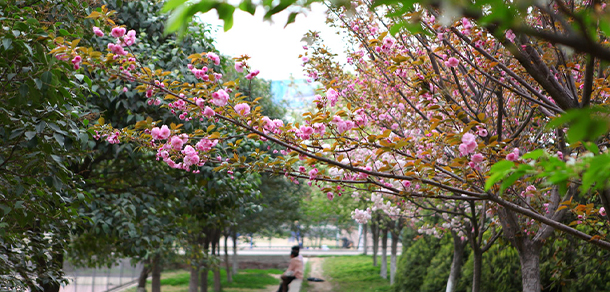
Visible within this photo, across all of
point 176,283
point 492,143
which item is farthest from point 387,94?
point 176,283

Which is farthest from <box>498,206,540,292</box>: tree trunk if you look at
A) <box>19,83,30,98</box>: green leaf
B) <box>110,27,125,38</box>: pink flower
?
<box>19,83,30,98</box>: green leaf

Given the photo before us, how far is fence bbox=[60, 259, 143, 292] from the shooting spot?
12.5 meters

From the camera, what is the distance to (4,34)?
3186mm

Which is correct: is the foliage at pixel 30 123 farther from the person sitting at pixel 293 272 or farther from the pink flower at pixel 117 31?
the person sitting at pixel 293 272

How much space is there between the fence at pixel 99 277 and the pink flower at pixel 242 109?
8.75m

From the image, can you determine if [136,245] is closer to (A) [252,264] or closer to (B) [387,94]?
(B) [387,94]

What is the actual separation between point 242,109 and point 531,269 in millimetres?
4118

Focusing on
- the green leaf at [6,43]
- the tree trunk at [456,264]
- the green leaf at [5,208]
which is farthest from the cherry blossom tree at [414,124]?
the tree trunk at [456,264]

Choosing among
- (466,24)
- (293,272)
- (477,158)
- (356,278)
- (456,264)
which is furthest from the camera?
(356,278)

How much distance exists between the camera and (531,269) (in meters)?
5.41

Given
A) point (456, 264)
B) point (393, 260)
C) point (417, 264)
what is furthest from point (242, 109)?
point (393, 260)

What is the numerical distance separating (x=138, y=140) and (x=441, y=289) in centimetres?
945

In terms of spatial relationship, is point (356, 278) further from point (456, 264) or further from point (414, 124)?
point (414, 124)

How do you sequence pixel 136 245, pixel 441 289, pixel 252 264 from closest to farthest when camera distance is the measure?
pixel 136 245 → pixel 441 289 → pixel 252 264
